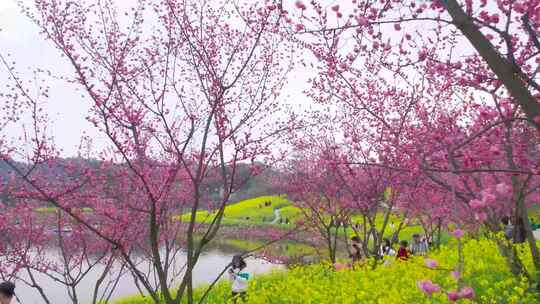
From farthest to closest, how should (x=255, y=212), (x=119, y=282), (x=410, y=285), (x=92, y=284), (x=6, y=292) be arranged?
(x=255, y=212) → (x=119, y=282) → (x=92, y=284) → (x=410, y=285) → (x=6, y=292)

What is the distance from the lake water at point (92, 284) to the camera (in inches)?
792

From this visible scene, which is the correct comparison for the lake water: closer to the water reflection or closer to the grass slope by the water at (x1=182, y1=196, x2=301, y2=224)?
the water reflection

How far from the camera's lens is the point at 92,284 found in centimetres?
2266

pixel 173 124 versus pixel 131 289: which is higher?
pixel 173 124

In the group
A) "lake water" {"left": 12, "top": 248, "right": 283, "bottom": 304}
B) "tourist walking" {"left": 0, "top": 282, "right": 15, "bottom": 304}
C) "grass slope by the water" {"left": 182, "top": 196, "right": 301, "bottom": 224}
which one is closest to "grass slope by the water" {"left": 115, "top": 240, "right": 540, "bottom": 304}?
"tourist walking" {"left": 0, "top": 282, "right": 15, "bottom": 304}

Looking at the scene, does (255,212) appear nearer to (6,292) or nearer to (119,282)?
(119,282)

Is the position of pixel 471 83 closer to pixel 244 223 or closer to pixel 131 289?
pixel 131 289

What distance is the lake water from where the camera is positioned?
2011cm

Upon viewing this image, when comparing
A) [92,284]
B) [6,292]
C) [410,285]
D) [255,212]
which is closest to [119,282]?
[92,284]

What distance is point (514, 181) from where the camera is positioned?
642cm

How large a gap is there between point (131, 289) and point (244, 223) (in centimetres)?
2469

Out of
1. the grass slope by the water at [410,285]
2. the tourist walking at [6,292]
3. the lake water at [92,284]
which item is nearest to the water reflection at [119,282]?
the lake water at [92,284]

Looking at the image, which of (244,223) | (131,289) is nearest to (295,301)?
(131,289)

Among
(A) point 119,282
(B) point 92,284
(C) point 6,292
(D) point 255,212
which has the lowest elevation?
(A) point 119,282
